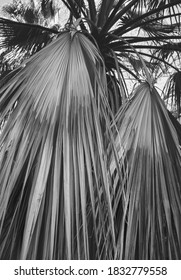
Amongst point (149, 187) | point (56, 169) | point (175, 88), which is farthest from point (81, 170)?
point (175, 88)

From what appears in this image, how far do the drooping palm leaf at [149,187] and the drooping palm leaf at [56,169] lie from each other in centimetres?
8

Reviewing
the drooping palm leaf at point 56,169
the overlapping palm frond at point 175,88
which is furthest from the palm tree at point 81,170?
the overlapping palm frond at point 175,88

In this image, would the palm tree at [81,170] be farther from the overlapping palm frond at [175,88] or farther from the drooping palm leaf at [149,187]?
the overlapping palm frond at [175,88]

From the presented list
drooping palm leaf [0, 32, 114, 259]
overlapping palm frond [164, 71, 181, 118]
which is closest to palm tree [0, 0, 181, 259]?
drooping palm leaf [0, 32, 114, 259]

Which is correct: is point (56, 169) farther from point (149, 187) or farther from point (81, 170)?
point (149, 187)

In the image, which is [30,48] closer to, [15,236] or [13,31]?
[13,31]

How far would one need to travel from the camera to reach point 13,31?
298cm

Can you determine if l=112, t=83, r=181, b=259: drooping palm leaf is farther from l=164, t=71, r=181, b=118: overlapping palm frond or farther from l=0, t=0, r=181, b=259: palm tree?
l=164, t=71, r=181, b=118: overlapping palm frond

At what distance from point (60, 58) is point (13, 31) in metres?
1.76

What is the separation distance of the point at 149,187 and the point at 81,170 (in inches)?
10.3

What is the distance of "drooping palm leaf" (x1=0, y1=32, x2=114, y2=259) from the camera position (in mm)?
1051

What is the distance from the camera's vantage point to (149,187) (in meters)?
1.22
